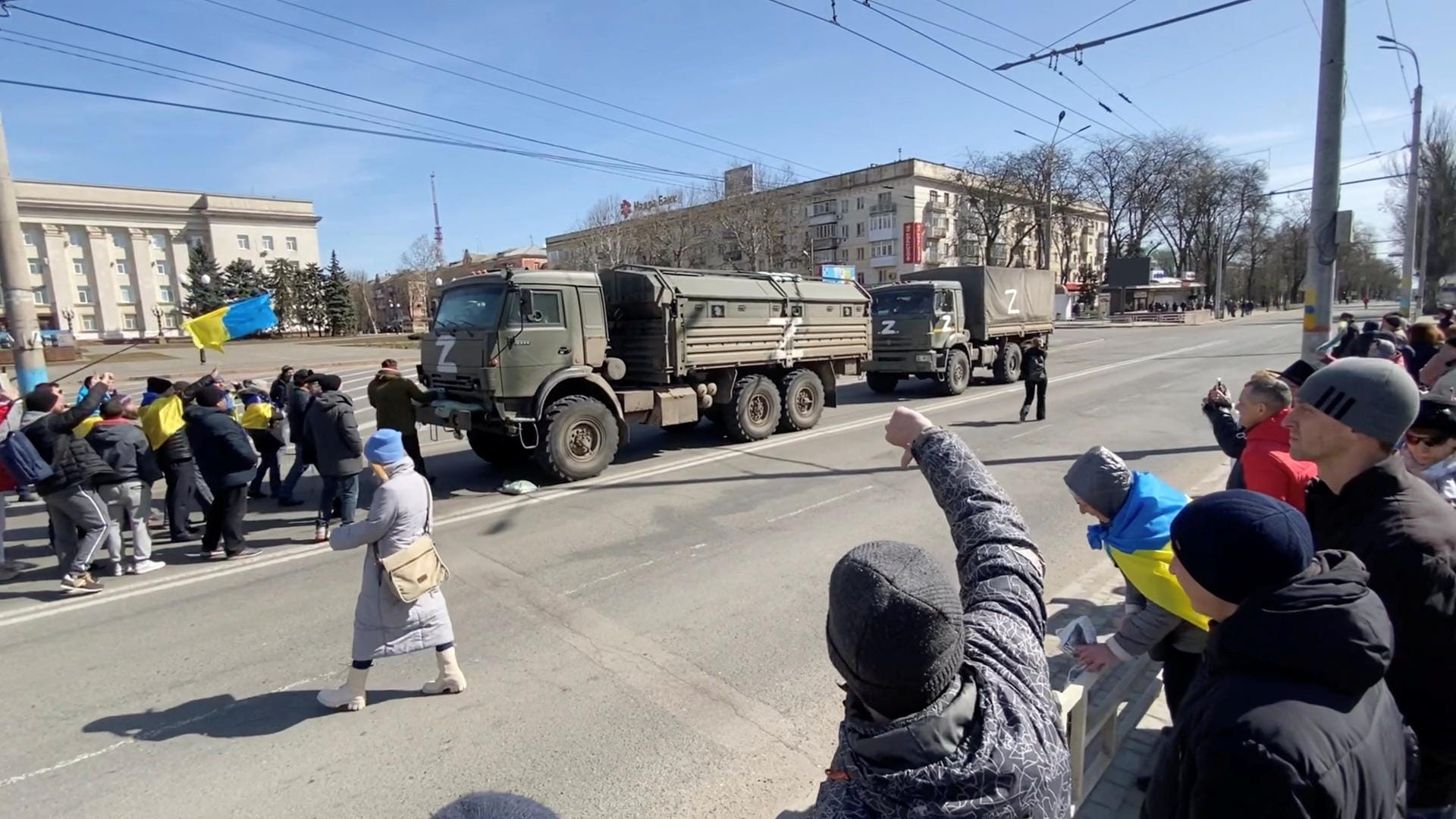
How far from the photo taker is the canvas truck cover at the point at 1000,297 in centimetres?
1766

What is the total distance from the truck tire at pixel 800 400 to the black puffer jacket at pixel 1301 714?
409 inches

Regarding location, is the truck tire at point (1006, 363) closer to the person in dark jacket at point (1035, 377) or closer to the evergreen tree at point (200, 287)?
the person in dark jacket at point (1035, 377)

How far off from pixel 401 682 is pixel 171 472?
440cm

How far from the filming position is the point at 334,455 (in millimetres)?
6910

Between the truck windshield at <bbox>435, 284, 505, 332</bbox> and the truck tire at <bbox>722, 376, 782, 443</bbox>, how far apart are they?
3933mm

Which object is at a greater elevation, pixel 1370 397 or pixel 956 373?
pixel 1370 397

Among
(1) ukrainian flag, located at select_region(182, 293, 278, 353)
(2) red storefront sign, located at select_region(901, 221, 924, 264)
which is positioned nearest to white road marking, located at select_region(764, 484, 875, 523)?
(1) ukrainian flag, located at select_region(182, 293, 278, 353)

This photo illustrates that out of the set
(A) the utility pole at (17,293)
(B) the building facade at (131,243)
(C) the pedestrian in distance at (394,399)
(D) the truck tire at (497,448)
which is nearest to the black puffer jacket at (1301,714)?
(C) the pedestrian in distance at (394,399)

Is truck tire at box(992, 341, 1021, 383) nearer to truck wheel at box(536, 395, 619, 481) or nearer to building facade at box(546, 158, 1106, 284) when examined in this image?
truck wheel at box(536, 395, 619, 481)

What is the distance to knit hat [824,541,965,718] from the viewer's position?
3.83 feet

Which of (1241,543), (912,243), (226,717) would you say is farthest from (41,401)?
(912,243)

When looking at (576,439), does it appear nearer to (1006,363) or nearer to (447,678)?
(447,678)

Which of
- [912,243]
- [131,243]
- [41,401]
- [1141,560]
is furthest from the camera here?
[131,243]

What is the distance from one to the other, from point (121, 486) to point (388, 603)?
3896mm
